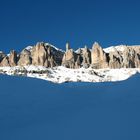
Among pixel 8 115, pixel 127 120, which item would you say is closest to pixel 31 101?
pixel 8 115

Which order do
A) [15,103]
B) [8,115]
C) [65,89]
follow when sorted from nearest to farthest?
[8,115] → [15,103] → [65,89]

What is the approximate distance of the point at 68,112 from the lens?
1436 centimetres

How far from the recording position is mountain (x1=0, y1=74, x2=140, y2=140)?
39.2 ft

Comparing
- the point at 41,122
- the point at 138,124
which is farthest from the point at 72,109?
the point at 138,124

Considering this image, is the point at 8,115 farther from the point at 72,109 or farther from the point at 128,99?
the point at 128,99

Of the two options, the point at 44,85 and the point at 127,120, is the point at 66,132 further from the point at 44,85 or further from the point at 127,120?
the point at 44,85

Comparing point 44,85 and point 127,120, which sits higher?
point 44,85

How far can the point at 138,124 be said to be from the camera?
462 inches

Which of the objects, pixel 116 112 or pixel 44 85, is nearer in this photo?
pixel 116 112

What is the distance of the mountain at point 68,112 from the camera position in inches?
470

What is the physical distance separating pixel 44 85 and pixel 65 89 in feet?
4.45

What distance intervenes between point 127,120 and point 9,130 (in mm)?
3853

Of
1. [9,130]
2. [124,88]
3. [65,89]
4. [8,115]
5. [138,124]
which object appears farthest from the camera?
[65,89]

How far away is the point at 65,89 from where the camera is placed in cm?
1847
